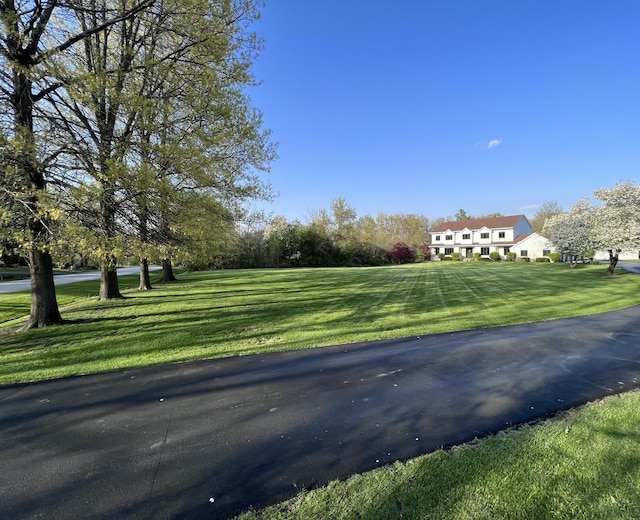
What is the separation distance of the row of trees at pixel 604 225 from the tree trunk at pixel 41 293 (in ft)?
94.9

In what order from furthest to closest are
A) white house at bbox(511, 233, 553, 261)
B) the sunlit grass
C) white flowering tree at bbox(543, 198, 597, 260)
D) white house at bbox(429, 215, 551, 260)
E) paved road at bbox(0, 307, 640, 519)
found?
1. white house at bbox(429, 215, 551, 260)
2. white house at bbox(511, 233, 553, 261)
3. white flowering tree at bbox(543, 198, 597, 260)
4. paved road at bbox(0, 307, 640, 519)
5. the sunlit grass

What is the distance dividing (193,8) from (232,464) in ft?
31.9

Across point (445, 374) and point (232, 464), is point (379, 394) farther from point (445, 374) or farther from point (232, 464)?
point (232, 464)

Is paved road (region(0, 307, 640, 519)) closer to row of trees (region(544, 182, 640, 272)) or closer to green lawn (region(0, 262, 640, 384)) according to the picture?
green lawn (region(0, 262, 640, 384))

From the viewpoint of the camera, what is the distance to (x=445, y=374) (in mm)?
4895

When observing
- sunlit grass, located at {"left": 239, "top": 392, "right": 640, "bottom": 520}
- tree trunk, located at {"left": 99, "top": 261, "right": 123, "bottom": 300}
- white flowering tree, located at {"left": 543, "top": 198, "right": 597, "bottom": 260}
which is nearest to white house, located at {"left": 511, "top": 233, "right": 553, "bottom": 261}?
white flowering tree, located at {"left": 543, "top": 198, "right": 597, "bottom": 260}

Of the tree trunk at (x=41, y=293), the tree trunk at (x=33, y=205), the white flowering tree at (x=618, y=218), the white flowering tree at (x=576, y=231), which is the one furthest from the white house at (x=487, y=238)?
the tree trunk at (x=33, y=205)

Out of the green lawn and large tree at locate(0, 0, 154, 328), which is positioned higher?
large tree at locate(0, 0, 154, 328)

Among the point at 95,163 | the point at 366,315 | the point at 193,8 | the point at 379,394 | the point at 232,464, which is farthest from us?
the point at 366,315

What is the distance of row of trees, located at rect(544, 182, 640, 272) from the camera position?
21.3 m

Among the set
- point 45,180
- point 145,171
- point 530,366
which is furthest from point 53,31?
point 530,366

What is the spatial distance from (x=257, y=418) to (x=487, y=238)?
6179 centimetres

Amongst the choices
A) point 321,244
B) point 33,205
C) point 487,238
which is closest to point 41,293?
point 33,205

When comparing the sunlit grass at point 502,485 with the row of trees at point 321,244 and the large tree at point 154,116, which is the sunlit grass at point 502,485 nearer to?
the large tree at point 154,116
